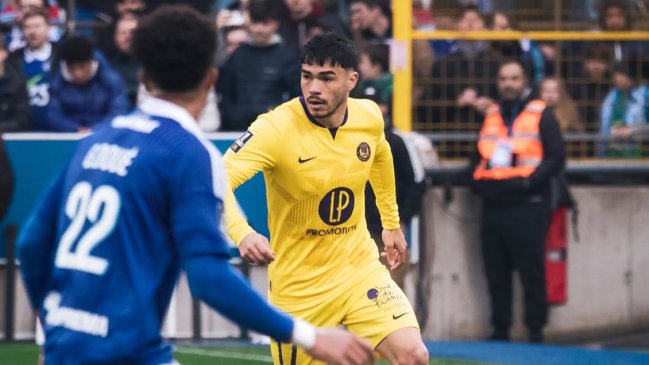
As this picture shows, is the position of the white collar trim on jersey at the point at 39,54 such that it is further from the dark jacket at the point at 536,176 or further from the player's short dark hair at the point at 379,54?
the dark jacket at the point at 536,176

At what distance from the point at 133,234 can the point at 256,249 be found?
2.34 meters

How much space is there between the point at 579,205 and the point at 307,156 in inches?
256

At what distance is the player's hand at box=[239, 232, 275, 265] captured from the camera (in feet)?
20.9

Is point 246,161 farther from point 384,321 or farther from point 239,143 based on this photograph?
point 384,321

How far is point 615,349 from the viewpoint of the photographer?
12.4 m

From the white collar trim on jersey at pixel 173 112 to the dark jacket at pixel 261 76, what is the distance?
7628mm

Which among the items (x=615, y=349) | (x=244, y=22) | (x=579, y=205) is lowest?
(x=615, y=349)

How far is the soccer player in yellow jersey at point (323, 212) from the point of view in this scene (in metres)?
7.17

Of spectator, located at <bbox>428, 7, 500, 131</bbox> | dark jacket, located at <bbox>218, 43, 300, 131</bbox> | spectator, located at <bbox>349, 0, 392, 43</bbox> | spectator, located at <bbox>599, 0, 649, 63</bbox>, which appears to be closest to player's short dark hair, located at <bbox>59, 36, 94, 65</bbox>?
dark jacket, located at <bbox>218, 43, 300, 131</bbox>

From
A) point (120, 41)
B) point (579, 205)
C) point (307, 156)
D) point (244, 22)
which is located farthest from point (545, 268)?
point (307, 156)

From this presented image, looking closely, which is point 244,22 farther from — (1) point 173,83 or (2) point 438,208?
(1) point 173,83

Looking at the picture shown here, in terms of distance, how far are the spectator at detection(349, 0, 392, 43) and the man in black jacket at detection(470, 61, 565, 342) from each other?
1134 millimetres

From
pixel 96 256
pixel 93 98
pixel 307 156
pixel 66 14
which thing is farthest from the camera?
pixel 66 14

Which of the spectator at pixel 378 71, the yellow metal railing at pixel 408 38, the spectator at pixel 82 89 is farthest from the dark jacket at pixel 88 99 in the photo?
the yellow metal railing at pixel 408 38
